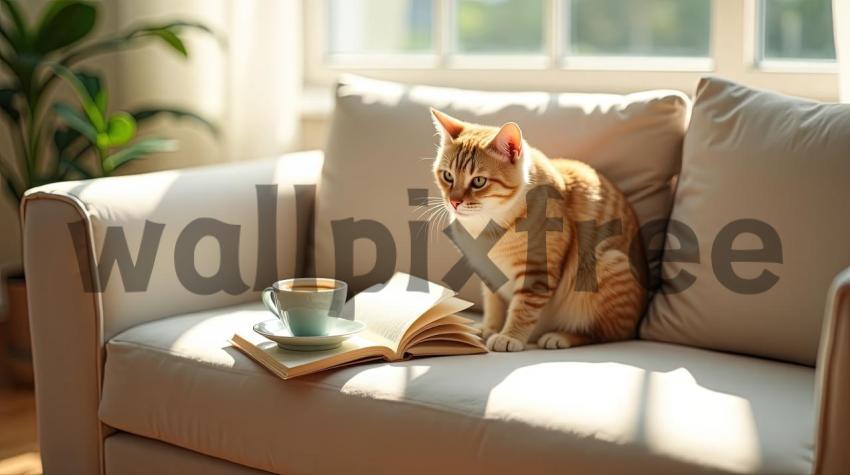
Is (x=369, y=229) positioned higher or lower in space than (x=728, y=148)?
lower

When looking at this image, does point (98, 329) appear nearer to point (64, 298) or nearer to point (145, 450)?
point (64, 298)

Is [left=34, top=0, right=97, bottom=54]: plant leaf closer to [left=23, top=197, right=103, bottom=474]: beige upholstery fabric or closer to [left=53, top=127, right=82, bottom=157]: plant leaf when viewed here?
[left=53, top=127, right=82, bottom=157]: plant leaf

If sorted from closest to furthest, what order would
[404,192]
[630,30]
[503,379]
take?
[503,379]
[404,192]
[630,30]

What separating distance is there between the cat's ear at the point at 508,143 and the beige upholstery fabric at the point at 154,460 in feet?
2.38

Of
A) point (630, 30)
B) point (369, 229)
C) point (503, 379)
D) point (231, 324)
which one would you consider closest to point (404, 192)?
point (369, 229)

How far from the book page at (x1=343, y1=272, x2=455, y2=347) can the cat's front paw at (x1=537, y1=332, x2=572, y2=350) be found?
194 mm

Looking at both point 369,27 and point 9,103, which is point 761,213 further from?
point 9,103

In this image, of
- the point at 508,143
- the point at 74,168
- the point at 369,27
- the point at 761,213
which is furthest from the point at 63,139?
the point at 761,213

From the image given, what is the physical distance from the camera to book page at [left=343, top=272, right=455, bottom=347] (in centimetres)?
182

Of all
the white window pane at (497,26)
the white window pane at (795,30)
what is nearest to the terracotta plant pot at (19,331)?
the white window pane at (497,26)

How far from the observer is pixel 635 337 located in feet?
6.43

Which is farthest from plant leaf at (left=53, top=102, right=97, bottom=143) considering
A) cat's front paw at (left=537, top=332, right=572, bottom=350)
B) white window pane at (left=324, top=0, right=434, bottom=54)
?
cat's front paw at (left=537, top=332, right=572, bottom=350)

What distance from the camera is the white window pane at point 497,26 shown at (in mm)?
2914

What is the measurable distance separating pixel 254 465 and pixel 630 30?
67.6 inches
